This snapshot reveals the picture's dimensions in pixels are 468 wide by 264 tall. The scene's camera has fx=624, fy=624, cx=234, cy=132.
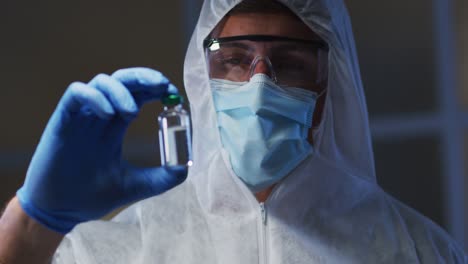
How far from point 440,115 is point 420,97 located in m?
0.12

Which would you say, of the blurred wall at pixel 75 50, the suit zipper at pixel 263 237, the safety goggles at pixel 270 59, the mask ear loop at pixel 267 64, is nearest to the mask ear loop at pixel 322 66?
the safety goggles at pixel 270 59

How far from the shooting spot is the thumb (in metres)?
1.42

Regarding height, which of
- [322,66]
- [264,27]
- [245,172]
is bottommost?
[245,172]

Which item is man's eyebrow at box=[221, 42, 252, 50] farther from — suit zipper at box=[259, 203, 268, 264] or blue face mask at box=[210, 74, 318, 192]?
suit zipper at box=[259, 203, 268, 264]

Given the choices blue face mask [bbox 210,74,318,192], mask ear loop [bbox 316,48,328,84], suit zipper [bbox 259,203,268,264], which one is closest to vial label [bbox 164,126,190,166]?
blue face mask [bbox 210,74,318,192]

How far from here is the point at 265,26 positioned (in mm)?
1489

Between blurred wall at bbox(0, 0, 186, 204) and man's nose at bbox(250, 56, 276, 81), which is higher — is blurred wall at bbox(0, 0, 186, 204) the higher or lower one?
the lower one

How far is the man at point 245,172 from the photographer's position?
4.45 ft

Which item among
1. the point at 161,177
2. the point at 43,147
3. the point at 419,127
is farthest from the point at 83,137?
the point at 419,127

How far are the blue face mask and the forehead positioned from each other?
12 centimetres

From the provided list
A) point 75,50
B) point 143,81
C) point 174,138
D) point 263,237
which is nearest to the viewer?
point 143,81

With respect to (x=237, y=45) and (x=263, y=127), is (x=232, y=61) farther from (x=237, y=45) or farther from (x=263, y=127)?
(x=263, y=127)

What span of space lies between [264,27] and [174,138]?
0.36 m

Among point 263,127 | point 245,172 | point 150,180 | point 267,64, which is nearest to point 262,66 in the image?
point 267,64
